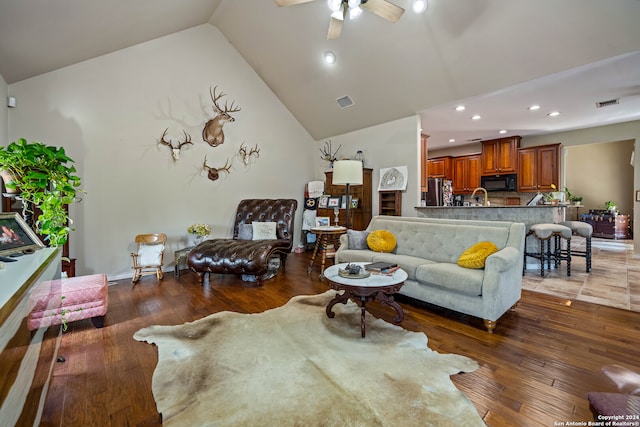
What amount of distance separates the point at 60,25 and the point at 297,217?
457 cm

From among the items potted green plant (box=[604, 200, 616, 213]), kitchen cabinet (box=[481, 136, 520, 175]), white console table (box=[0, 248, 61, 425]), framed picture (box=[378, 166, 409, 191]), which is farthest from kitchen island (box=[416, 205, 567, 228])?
white console table (box=[0, 248, 61, 425])

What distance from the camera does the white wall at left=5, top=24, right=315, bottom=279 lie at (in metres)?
3.65

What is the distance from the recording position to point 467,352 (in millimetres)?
2033

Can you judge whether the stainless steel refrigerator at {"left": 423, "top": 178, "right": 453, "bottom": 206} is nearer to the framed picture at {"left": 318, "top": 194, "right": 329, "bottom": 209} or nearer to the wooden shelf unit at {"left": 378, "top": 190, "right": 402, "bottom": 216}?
the wooden shelf unit at {"left": 378, "top": 190, "right": 402, "bottom": 216}

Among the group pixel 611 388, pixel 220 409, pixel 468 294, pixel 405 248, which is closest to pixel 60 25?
pixel 220 409

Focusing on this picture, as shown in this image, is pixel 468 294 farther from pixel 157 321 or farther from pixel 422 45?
pixel 422 45

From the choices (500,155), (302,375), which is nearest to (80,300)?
(302,375)

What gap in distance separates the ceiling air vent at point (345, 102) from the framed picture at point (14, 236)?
15.2 ft

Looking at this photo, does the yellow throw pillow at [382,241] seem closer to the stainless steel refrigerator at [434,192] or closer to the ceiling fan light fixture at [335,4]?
the stainless steel refrigerator at [434,192]

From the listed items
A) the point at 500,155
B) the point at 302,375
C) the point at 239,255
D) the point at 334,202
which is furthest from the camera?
the point at 500,155

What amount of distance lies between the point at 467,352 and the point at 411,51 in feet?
12.0

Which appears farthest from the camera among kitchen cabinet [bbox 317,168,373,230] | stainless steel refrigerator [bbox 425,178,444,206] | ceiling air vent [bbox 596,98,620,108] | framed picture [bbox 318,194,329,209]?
framed picture [bbox 318,194,329,209]

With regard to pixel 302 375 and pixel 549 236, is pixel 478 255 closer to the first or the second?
pixel 302 375

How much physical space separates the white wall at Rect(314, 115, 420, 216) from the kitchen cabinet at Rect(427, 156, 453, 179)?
3155mm
